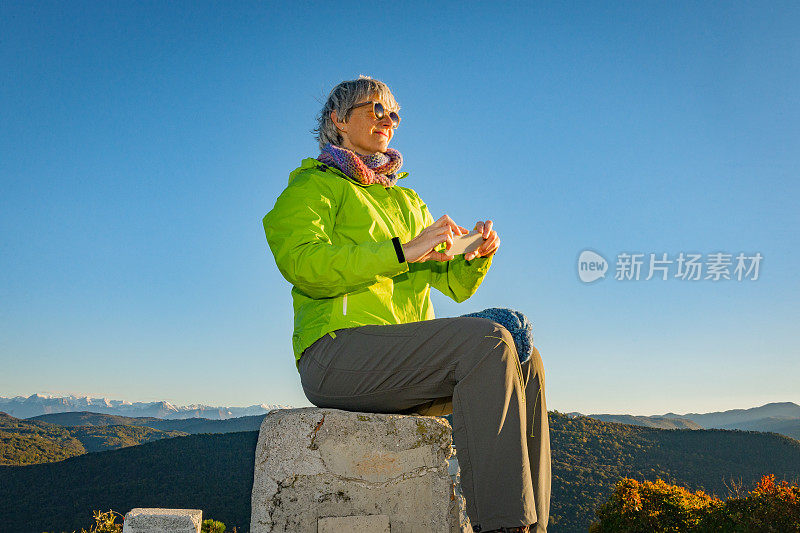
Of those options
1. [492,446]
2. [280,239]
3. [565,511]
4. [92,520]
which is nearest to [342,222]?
[280,239]

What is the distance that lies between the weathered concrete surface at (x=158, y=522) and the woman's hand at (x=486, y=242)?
4102mm

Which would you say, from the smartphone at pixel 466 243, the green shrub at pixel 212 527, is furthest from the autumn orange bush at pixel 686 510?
the green shrub at pixel 212 527

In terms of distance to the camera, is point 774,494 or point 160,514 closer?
point 160,514

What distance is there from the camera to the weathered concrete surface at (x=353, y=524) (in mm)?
1941

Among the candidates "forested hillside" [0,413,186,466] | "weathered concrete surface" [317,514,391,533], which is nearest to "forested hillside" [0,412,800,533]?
"forested hillside" [0,413,186,466]

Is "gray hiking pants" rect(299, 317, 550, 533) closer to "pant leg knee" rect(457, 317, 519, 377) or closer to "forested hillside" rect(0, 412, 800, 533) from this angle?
"pant leg knee" rect(457, 317, 519, 377)

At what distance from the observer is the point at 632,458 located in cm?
3691

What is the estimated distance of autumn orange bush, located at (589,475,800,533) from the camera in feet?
29.0

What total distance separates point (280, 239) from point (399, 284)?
0.58 metres

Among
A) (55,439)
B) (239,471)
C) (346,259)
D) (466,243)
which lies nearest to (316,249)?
(346,259)

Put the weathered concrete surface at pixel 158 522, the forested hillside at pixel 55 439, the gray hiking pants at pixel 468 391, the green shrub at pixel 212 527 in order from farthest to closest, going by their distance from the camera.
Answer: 1. the forested hillside at pixel 55 439
2. the green shrub at pixel 212 527
3. the weathered concrete surface at pixel 158 522
4. the gray hiking pants at pixel 468 391

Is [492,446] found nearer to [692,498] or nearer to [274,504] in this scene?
[274,504]

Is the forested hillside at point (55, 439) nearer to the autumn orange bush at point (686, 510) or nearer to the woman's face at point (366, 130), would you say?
the autumn orange bush at point (686, 510)

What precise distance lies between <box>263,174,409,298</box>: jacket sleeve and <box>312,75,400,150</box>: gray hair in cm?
48
